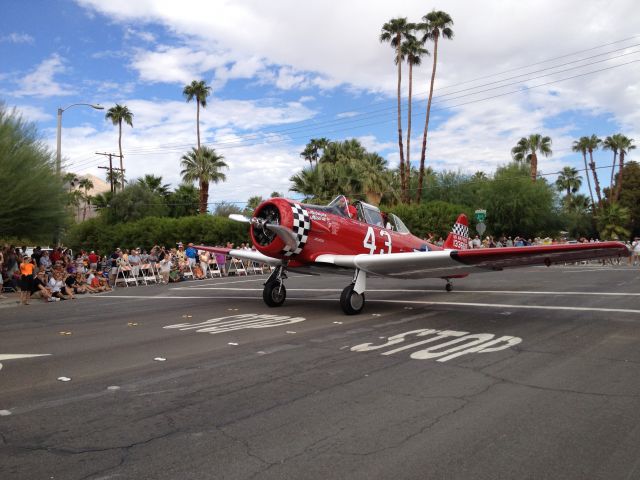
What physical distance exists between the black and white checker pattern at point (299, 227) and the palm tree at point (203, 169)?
37464mm

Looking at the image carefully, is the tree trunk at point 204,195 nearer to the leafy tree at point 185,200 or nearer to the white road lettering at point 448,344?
the leafy tree at point 185,200

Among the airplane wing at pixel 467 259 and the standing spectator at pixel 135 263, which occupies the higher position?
the airplane wing at pixel 467 259

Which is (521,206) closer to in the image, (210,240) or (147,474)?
(210,240)

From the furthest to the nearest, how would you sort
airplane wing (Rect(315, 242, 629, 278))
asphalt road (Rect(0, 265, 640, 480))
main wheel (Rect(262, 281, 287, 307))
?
main wheel (Rect(262, 281, 287, 307)) < airplane wing (Rect(315, 242, 629, 278)) < asphalt road (Rect(0, 265, 640, 480))

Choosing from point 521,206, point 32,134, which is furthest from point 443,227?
point 32,134

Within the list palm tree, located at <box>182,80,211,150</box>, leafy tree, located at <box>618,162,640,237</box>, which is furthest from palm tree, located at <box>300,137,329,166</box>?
leafy tree, located at <box>618,162,640,237</box>

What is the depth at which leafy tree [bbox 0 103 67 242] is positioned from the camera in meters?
16.8

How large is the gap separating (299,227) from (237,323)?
8.08 feet

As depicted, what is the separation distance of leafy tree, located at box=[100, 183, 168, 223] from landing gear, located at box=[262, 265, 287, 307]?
4212 cm

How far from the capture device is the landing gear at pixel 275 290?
11484mm

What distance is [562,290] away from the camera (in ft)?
45.2

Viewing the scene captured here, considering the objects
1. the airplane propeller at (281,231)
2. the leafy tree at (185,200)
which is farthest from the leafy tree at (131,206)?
the airplane propeller at (281,231)

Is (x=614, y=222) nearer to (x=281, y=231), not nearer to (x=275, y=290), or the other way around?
(x=275, y=290)

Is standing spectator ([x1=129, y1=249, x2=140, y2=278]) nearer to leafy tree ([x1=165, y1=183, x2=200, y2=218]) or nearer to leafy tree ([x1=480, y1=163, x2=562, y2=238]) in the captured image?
leafy tree ([x1=480, y1=163, x2=562, y2=238])
